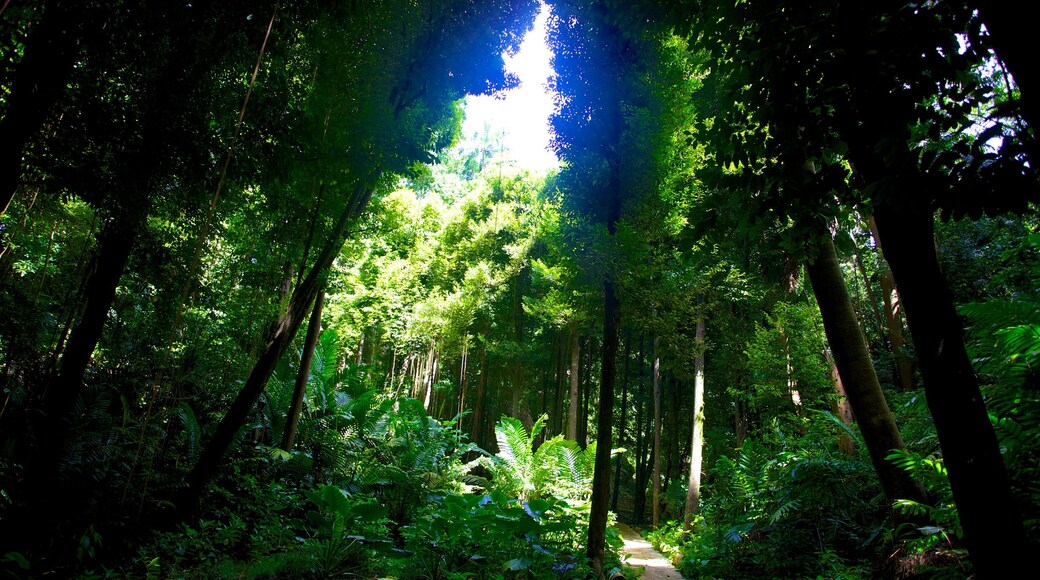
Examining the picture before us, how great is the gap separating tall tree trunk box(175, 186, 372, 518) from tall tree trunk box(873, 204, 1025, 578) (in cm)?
506

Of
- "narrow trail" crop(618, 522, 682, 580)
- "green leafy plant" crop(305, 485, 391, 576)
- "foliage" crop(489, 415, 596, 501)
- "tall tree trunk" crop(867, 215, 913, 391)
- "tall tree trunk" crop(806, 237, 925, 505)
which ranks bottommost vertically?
"narrow trail" crop(618, 522, 682, 580)

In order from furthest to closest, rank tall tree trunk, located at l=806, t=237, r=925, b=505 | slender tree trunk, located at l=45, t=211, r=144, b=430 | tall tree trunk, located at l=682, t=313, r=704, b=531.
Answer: tall tree trunk, located at l=682, t=313, r=704, b=531
slender tree trunk, located at l=45, t=211, r=144, b=430
tall tree trunk, located at l=806, t=237, r=925, b=505

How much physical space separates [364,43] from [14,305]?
13.7 ft

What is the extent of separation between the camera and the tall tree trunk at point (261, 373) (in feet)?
15.2

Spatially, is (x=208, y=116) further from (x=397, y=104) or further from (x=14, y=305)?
(x=14, y=305)

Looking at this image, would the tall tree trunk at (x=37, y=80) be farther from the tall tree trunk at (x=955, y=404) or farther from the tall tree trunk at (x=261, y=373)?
the tall tree trunk at (x=955, y=404)

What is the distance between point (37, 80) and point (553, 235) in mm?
4877

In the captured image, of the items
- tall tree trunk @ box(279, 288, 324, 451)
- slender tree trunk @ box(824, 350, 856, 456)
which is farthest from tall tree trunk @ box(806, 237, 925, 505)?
tall tree trunk @ box(279, 288, 324, 451)

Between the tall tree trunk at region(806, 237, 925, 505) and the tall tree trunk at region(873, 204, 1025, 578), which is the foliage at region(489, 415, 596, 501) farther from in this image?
the tall tree trunk at region(873, 204, 1025, 578)

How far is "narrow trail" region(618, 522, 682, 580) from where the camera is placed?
6715mm

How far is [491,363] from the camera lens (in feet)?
55.1

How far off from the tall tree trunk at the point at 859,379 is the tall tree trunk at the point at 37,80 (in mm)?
4947

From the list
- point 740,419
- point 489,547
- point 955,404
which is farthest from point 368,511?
point 740,419

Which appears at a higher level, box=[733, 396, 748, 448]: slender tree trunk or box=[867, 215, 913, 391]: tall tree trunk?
box=[867, 215, 913, 391]: tall tree trunk
